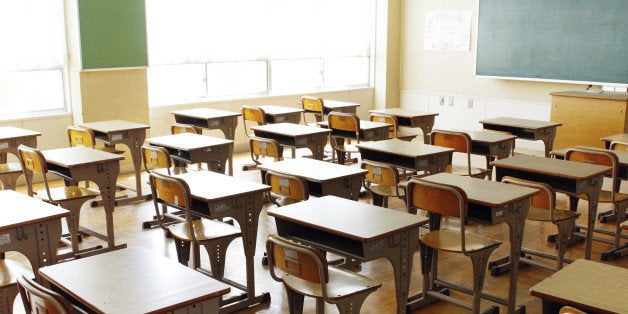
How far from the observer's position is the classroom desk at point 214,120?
296 inches

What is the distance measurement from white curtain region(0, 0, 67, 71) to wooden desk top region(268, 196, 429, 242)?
17.7ft

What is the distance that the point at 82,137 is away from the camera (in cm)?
645

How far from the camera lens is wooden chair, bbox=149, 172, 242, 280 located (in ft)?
13.3

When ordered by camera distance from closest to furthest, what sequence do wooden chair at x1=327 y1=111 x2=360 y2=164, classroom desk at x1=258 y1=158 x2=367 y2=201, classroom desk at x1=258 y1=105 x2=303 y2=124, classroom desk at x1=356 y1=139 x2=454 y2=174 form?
classroom desk at x1=258 y1=158 x2=367 y2=201 < classroom desk at x1=356 y1=139 x2=454 y2=174 < wooden chair at x1=327 y1=111 x2=360 y2=164 < classroom desk at x1=258 y1=105 x2=303 y2=124

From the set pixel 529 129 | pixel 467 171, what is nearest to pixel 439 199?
pixel 467 171

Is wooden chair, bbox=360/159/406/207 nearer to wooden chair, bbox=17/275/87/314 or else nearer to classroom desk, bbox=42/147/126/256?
classroom desk, bbox=42/147/126/256

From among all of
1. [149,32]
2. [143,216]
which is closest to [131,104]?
[149,32]

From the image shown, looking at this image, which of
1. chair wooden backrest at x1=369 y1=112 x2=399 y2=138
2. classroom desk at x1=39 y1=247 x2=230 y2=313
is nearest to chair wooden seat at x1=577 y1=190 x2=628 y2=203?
chair wooden backrest at x1=369 y1=112 x2=399 y2=138

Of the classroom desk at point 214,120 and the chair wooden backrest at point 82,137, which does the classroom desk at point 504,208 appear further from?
the classroom desk at point 214,120

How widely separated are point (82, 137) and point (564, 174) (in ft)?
14.2

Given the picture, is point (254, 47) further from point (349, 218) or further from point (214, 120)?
point (349, 218)

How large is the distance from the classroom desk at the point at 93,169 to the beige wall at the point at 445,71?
6.79 m

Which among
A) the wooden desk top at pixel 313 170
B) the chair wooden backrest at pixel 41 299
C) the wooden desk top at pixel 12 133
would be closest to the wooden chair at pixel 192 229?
the wooden desk top at pixel 313 170

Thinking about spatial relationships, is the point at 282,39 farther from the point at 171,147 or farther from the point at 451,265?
the point at 451,265
